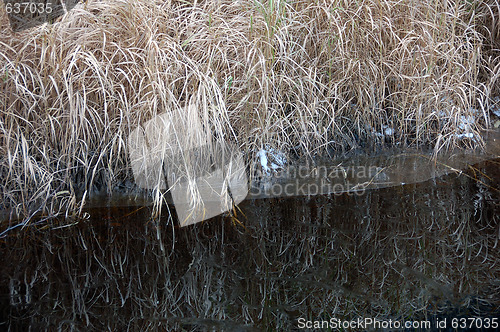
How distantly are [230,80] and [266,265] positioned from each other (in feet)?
4.22

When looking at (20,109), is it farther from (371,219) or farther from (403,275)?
(403,275)

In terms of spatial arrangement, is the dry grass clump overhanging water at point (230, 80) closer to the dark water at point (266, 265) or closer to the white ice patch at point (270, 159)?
the white ice patch at point (270, 159)

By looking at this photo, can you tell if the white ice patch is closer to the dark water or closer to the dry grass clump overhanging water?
the dry grass clump overhanging water

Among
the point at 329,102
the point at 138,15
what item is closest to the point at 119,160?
the point at 138,15

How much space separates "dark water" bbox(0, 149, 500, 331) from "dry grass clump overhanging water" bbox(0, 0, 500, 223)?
438 mm

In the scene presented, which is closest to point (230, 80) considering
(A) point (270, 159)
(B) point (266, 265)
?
(A) point (270, 159)

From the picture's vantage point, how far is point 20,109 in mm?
2957

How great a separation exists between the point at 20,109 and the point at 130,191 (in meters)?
0.85

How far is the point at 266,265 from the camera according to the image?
2.39m

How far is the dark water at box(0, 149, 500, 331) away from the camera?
2062 mm

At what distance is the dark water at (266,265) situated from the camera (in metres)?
2.06

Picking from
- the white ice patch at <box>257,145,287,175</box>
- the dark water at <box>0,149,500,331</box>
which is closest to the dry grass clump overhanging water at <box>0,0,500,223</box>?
the white ice patch at <box>257,145,287,175</box>

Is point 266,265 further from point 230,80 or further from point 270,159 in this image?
point 230,80

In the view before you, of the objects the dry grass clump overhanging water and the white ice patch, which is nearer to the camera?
the dry grass clump overhanging water
